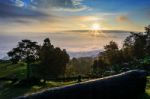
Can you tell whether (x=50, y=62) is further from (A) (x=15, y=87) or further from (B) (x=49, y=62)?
(A) (x=15, y=87)

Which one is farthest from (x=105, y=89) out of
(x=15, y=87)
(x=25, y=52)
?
(x=25, y=52)

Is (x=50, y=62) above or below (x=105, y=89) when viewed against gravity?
below

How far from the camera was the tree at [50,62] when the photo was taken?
108 m

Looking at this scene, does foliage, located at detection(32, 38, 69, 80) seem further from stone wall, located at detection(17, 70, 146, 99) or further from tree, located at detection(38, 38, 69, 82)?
stone wall, located at detection(17, 70, 146, 99)

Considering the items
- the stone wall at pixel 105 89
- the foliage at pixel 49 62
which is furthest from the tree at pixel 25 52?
the stone wall at pixel 105 89

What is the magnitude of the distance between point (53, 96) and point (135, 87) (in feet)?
24.8

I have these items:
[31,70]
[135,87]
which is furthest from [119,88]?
[31,70]

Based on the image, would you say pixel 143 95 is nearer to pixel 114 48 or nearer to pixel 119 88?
pixel 119 88

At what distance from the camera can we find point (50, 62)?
4294 inches

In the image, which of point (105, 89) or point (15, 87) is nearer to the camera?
point (105, 89)

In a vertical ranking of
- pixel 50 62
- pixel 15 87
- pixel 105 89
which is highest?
pixel 105 89

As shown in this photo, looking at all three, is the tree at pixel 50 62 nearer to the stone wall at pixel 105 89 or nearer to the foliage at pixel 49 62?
the foliage at pixel 49 62

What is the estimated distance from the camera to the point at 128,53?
127m

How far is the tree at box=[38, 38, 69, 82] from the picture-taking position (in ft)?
354
